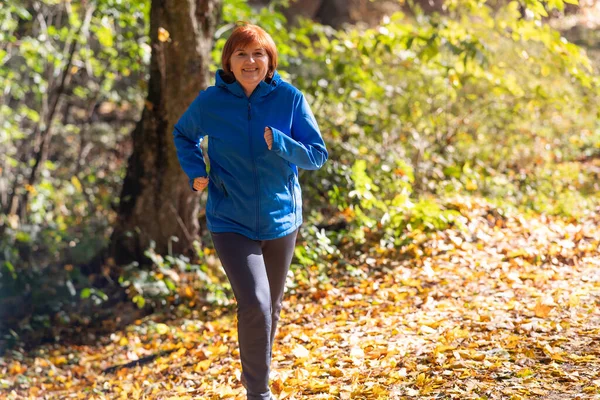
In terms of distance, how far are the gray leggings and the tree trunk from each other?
3.38 metres

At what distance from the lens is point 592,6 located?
65.8ft

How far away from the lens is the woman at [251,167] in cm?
329

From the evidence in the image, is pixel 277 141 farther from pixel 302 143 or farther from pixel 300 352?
pixel 300 352

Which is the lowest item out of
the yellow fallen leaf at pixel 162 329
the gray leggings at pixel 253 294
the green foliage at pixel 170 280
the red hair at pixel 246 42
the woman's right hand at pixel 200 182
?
the yellow fallen leaf at pixel 162 329

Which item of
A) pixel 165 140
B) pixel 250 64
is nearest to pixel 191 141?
pixel 250 64

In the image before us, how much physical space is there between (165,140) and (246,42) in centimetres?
355

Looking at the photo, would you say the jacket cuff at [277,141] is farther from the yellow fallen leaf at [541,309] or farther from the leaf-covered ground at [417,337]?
the yellow fallen leaf at [541,309]

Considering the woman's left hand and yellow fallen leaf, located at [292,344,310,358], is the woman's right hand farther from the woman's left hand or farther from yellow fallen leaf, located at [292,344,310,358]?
yellow fallen leaf, located at [292,344,310,358]

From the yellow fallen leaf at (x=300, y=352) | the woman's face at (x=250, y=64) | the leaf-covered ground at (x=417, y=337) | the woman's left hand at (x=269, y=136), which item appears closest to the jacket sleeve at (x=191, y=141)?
the woman's face at (x=250, y=64)

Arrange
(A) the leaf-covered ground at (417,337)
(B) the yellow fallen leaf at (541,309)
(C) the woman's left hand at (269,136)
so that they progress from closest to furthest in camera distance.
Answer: (C) the woman's left hand at (269,136)
(A) the leaf-covered ground at (417,337)
(B) the yellow fallen leaf at (541,309)

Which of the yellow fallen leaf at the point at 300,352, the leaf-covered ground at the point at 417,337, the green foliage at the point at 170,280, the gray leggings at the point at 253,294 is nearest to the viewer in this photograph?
the gray leggings at the point at 253,294

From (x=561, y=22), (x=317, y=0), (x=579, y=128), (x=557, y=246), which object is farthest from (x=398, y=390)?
(x=561, y=22)

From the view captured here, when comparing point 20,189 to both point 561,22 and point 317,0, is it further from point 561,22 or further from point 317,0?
point 561,22

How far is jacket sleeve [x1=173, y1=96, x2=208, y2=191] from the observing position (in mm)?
3484
